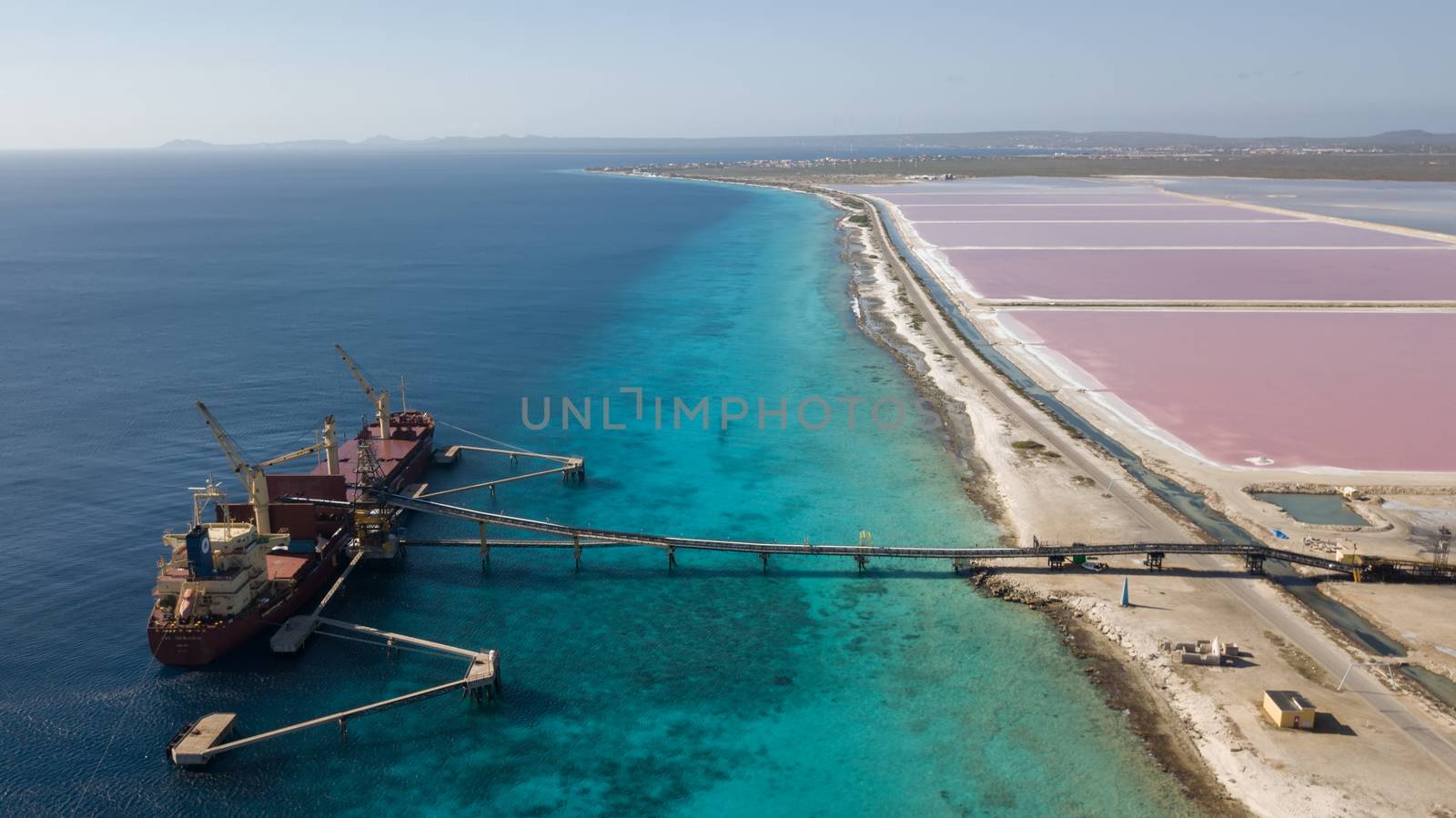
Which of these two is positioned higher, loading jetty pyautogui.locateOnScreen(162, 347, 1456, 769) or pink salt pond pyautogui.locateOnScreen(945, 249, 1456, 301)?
pink salt pond pyautogui.locateOnScreen(945, 249, 1456, 301)

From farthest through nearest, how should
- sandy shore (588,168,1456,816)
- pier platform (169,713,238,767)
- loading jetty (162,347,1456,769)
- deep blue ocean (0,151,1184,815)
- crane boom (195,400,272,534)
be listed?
crane boom (195,400,272,534) → loading jetty (162,347,1456,769) → deep blue ocean (0,151,1184,815) → pier platform (169,713,238,767) → sandy shore (588,168,1456,816)

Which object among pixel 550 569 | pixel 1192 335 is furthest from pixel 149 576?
pixel 1192 335

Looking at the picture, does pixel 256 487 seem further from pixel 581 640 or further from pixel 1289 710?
pixel 1289 710

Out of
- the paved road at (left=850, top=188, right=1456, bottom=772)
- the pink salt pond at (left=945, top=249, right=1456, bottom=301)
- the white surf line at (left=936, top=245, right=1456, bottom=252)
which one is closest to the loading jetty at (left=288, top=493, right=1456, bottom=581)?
the paved road at (left=850, top=188, right=1456, bottom=772)

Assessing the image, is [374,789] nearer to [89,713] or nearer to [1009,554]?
[89,713]

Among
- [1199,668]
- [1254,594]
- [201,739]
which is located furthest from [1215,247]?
[201,739]

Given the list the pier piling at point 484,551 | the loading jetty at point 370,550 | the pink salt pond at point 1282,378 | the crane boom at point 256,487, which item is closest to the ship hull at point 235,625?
the loading jetty at point 370,550

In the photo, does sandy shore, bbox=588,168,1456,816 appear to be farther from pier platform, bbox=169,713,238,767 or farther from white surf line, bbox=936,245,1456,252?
white surf line, bbox=936,245,1456,252

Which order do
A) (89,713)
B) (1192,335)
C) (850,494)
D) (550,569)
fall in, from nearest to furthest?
1. (89,713)
2. (550,569)
3. (850,494)
4. (1192,335)
